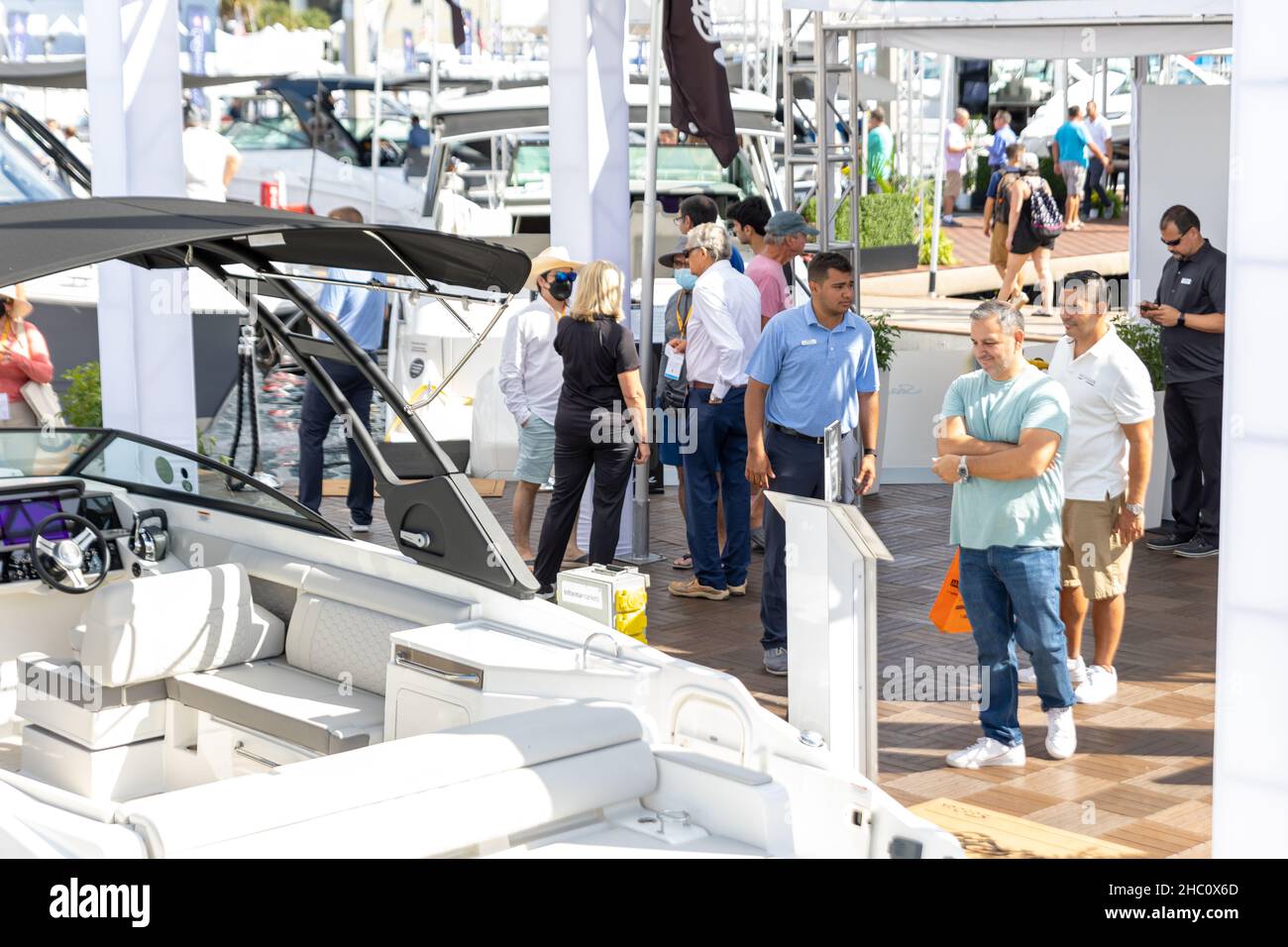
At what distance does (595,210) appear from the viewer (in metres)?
8.47

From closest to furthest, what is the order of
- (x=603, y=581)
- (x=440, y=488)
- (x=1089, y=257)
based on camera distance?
(x=603, y=581), (x=440, y=488), (x=1089, y=257)

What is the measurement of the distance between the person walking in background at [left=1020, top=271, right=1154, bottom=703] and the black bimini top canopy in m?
2.40

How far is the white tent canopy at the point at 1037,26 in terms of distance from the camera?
8.52 meters

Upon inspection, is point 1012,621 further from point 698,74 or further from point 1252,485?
point 698,74

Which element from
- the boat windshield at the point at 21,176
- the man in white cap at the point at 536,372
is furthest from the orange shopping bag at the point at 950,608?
the boat windshield at the point at 21,176

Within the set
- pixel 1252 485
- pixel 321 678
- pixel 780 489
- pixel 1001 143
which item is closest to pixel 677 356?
pixel 780 489

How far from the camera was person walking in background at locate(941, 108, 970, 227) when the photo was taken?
82.8 feet

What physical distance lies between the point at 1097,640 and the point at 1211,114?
580 centimetres

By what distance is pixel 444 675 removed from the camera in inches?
176

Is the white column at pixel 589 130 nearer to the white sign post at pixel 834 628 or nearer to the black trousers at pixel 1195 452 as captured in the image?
the black trousers at pixel 1195 452

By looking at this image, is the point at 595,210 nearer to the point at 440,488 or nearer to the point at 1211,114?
the point at 440,488

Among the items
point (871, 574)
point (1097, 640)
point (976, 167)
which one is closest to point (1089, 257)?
point (976, 167)

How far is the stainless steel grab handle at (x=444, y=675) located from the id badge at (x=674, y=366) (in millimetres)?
3714
